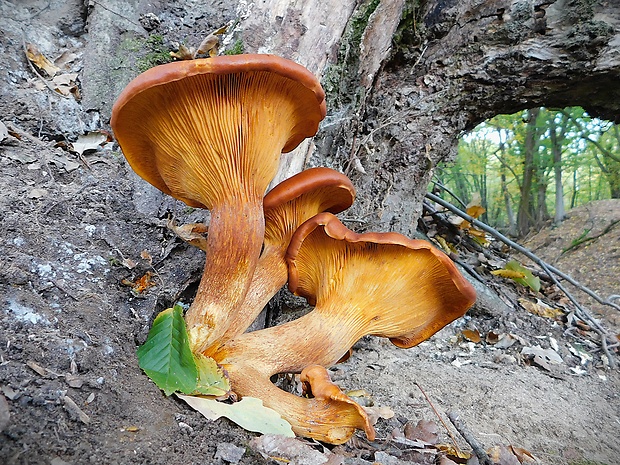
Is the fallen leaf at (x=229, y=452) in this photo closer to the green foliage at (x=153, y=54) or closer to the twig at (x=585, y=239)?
the green foliage at (x=153, y=54)

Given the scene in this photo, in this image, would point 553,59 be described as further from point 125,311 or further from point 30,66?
point 30,66

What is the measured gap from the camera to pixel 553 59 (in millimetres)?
2943

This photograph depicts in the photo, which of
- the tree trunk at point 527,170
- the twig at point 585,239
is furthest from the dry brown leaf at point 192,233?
the tree trunk at point 527,170

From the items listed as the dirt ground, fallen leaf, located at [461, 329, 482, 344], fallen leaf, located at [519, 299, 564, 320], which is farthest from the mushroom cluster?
fallen leaf, located at [519, 299, 564, 320]

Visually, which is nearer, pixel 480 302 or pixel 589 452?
pixel 589 452

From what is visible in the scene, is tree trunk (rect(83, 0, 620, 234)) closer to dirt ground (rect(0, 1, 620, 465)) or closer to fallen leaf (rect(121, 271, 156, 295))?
dirt ground (rect(0, 1, 620, 465))

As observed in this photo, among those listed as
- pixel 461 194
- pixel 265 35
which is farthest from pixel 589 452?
pixel 461 194

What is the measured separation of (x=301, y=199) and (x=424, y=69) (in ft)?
5.70

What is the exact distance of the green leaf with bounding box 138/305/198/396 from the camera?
1.38m

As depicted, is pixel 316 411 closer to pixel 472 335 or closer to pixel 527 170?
pixel 472 335

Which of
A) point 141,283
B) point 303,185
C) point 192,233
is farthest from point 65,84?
point 303,185

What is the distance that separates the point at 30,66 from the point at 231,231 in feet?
A: 6.72

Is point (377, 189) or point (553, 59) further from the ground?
point (553, 59)

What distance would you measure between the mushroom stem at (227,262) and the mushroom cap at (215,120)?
0.09 meters
